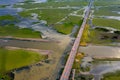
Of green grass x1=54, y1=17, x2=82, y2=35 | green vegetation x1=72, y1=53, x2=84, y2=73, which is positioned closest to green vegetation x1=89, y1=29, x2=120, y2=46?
green grass x1=54, y1=17, x2=82, y2=35

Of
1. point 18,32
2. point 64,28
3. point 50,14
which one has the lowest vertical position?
point 64,28

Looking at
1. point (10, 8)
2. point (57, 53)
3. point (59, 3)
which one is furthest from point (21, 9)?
point (57, 53)

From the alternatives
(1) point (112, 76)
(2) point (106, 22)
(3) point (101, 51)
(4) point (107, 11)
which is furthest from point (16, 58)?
(4) point (107, 11)

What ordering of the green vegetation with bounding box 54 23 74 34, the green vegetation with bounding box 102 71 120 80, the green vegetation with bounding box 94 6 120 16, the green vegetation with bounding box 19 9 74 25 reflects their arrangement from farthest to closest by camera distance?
the green vegetation with bounding box 94 6 120 16 → the green vegetation with bounding box 19 9 74 25 → the green vegetation with bounding box 54 23 74 34 → the green vegetation with bounding box 102 71 120 80

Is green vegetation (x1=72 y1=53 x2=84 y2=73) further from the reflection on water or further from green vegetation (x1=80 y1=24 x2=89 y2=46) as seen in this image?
green vegetation (x1=80 y1=24 x2=89 y2=46)

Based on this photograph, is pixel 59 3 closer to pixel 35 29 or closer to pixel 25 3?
pixel 25 3

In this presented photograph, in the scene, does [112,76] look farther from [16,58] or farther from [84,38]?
[84,38]

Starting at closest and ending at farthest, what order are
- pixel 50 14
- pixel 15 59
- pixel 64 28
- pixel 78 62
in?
pixel 15 59 → pixel 78 62 → pixel 64 28 → pixel 50 14
